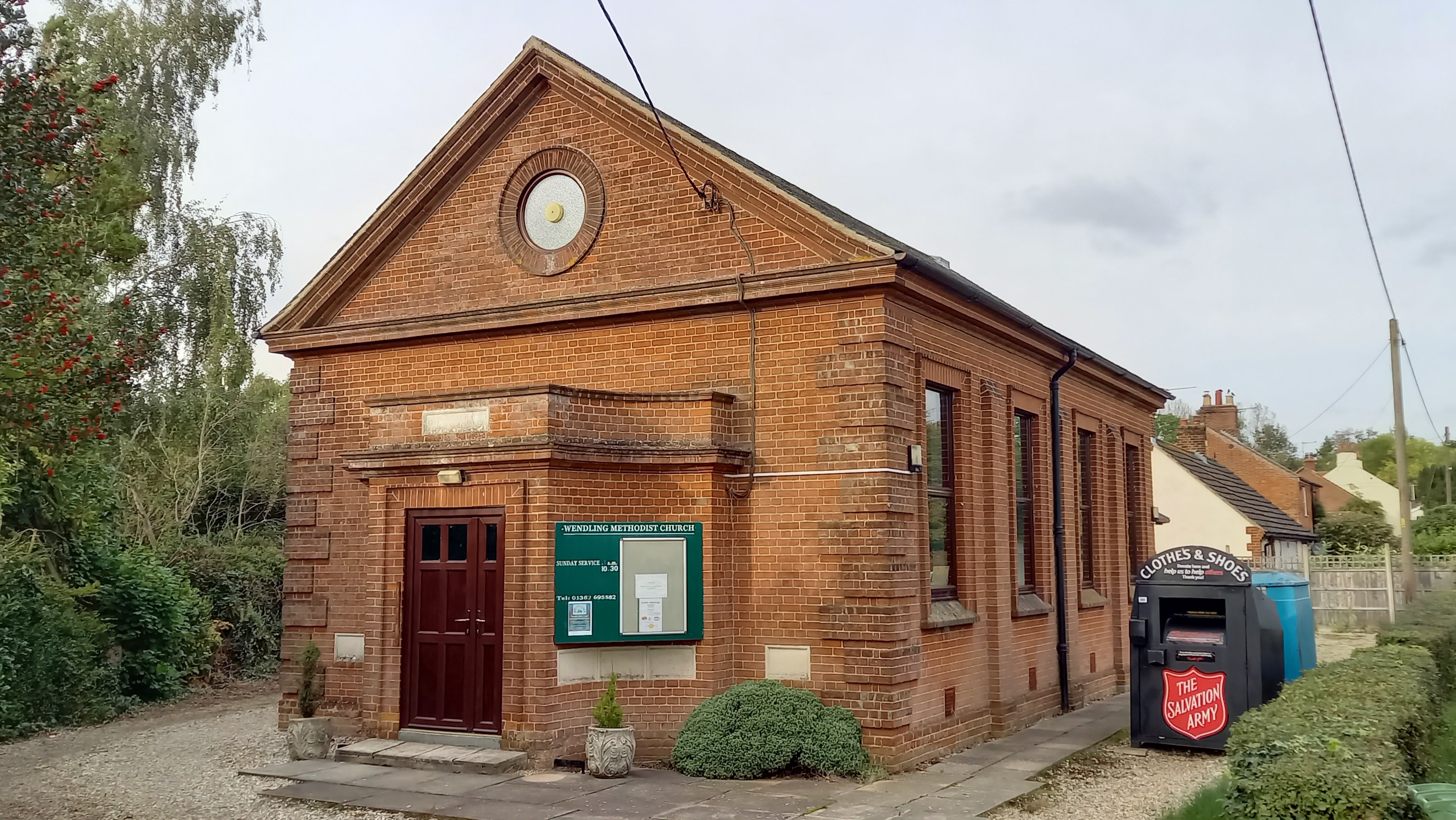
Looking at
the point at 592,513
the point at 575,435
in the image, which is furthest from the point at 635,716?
the point at 575,435

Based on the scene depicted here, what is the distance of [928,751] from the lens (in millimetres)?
10938

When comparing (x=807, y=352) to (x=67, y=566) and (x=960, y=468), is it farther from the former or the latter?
(x=67, y=566)

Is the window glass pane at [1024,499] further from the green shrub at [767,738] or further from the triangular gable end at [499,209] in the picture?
the green shrub at [767,738]

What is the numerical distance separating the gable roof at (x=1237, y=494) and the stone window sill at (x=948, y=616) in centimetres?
2089

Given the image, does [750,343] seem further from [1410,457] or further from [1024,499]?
[1410,457]

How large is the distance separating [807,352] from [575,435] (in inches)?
93.3

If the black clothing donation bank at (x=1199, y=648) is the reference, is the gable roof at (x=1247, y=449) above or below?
above

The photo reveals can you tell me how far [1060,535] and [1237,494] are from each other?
66.0ft

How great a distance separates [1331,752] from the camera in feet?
19.4

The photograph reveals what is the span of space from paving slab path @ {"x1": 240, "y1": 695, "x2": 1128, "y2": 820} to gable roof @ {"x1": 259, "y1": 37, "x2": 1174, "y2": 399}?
472cm

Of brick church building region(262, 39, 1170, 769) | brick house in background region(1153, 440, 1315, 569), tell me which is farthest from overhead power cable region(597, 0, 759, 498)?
brick house in background region(1153, 440, 1315, 569)

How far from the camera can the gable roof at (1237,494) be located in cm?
3086

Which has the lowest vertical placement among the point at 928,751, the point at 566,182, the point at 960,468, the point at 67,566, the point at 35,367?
the point at 928,751

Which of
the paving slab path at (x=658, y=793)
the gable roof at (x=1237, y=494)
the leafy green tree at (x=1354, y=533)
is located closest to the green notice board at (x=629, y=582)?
the paving slab path at (x=658, y=793)
